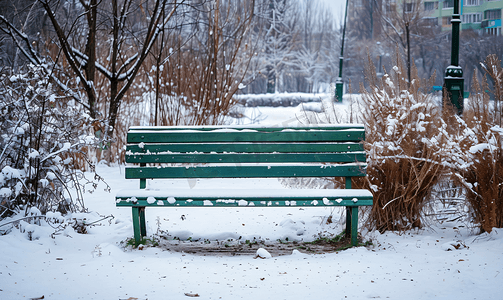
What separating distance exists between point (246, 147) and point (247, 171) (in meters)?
0.20

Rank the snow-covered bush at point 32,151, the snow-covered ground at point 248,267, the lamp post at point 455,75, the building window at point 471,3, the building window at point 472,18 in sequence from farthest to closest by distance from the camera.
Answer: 1. the building window at point 471,3
2. the building window at point 472,18
3. the lamp post at point 455,75
4. the snow-covered bush at point 32,151
5. the snow-covered ground at point 248,267

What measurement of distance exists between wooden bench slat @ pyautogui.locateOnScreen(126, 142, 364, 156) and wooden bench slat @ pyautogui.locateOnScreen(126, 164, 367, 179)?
0.43 ft

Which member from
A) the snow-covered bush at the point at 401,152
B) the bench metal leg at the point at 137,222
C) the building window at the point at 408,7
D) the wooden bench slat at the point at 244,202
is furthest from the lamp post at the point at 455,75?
the building window at the point at 408,7

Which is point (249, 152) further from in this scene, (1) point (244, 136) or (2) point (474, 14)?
(2) point (474, 14)

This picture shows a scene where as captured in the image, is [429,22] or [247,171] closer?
[247,171]

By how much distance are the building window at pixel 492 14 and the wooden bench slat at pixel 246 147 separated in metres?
28.1

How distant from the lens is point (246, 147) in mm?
3420

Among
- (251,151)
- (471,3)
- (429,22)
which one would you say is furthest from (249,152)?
(471,3)

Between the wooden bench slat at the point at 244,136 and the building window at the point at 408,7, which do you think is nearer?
the wooden bench slat at the point at 244,136

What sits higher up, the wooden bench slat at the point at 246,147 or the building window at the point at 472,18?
the building window at the point at 472,18

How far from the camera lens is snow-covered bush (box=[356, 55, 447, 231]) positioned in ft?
11.0

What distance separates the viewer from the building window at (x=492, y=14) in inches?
1042

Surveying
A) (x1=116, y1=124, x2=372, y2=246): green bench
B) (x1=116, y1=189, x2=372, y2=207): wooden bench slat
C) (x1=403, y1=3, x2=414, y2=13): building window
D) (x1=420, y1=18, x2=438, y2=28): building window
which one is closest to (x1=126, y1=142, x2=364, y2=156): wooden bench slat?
(x1=116, y1=124, x2=372, y2=246): green bench

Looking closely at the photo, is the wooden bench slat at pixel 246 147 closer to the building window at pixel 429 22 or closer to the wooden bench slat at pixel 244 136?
the wooden bench slat at pixel 244 136
